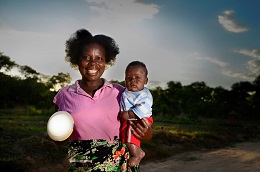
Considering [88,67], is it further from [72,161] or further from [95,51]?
[72,161]

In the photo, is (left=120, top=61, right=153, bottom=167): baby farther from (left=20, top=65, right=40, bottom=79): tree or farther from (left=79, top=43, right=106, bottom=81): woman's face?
(left=20, top=65, right=40, bottom=79): tree

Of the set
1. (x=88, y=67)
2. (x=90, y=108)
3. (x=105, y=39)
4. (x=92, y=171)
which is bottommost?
(x=92, y=171)

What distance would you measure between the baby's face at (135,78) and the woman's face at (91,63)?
1.06 feet

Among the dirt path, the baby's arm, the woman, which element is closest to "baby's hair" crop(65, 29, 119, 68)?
the woman

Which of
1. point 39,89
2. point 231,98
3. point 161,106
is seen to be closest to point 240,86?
point 231,98

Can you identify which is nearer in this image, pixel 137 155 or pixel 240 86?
pixel 137 155

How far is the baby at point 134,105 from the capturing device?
2289 millimetres

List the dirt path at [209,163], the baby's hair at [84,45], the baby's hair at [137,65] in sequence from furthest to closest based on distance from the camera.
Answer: the dirt path at [209,163]
the baby's hair at [137,65]
the baby's hair at [84,45]

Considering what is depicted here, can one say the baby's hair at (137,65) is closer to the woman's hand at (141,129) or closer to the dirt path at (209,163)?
the woman's hand at (141,129)

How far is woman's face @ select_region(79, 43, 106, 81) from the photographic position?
2.23 metres

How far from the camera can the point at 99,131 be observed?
7.00 ft

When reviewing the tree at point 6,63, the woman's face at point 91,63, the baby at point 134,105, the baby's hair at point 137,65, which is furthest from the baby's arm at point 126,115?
the tree at point 6,63

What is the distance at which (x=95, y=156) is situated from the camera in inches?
82.4

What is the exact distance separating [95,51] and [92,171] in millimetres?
914
